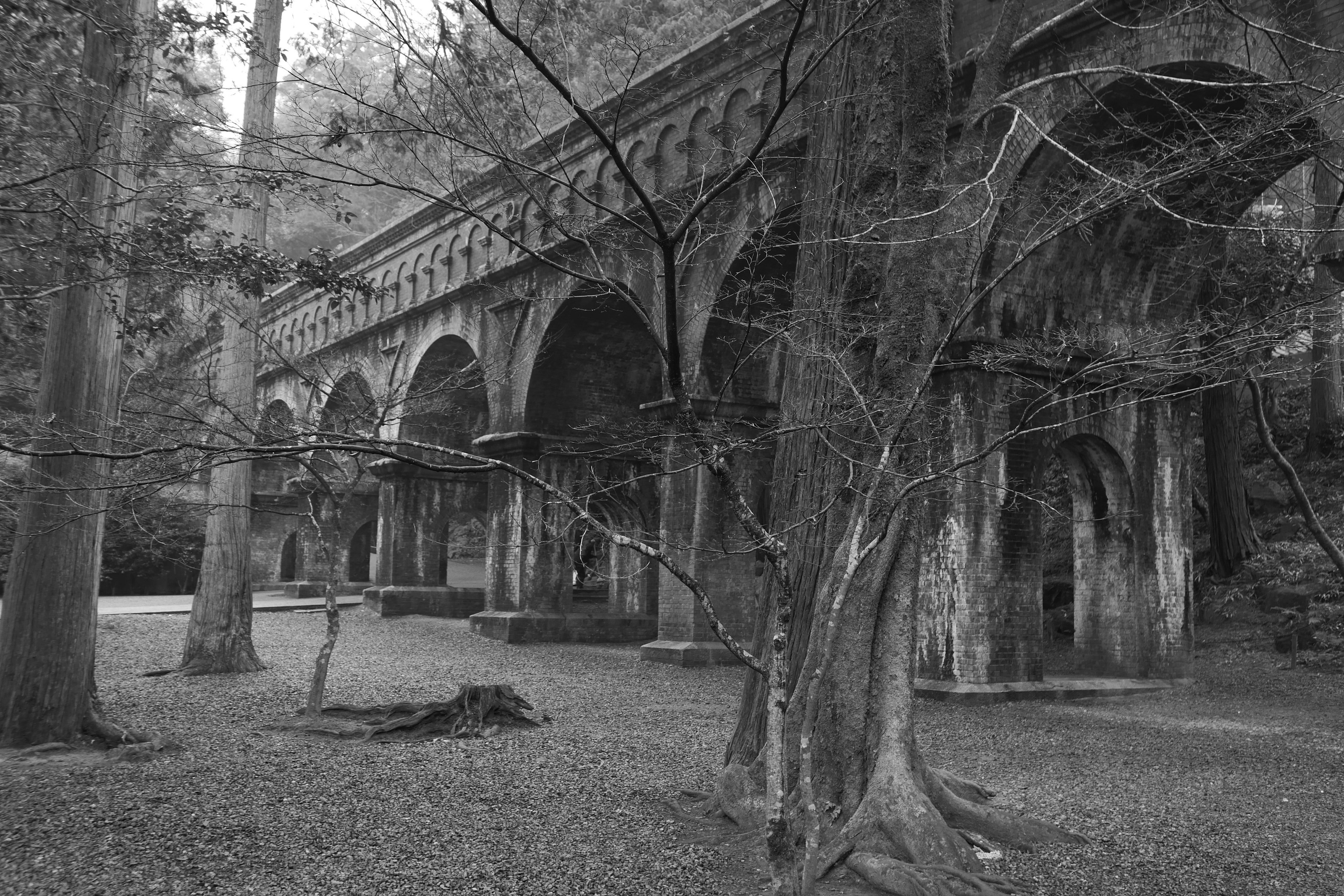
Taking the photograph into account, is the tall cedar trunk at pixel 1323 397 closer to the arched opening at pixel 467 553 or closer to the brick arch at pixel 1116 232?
the brick arch at pixel 1116 232

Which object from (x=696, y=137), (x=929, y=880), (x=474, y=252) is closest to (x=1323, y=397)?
(x=696, y=137)

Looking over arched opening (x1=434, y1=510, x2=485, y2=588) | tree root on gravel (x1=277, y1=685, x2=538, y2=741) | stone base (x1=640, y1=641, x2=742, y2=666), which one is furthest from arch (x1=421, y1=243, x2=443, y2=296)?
tree root on gravel (x1=277, y1=685, x2=538, y2=741)

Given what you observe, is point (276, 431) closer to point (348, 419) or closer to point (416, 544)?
point (348, 419)

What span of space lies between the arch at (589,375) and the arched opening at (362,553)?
12.7 metres

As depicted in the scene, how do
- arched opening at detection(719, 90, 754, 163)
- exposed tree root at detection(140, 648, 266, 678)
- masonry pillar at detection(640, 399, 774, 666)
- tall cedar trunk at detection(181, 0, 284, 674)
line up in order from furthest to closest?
masonry pillar at detection(640, 399, 774, 666), arched opening at detection(719, 90, 754, 163), tall cedar trunk at detection(181, 0, 284, 674), exposed tree root at detection(140, 648, 266, 678)

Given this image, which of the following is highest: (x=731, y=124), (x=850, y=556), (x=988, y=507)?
(x=731, y=124)

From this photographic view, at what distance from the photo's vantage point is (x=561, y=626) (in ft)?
58.5

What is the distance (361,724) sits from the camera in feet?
28.5

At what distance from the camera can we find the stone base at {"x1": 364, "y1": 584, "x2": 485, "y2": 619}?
2266cm

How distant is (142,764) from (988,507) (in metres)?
7.80

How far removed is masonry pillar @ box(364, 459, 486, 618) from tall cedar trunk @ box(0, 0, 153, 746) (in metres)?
15.3

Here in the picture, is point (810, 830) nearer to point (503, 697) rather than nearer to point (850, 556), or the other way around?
point (850, 556)

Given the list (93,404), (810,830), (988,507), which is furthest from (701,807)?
(988,507)

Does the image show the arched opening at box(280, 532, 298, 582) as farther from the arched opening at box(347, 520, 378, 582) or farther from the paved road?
the paved road
